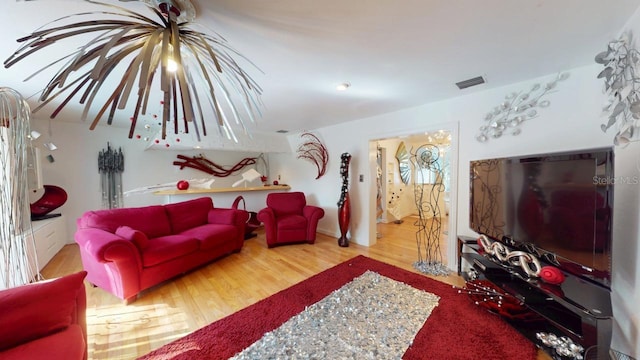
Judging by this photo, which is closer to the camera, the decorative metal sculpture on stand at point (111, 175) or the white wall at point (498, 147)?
the white wall at point (498, 147)

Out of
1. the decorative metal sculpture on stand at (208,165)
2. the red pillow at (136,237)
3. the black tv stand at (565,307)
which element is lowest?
the black tv stand at (565,307)

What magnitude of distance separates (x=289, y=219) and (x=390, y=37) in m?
2.86

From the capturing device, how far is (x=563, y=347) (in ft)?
4.45

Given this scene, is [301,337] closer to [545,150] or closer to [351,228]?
[351,228]

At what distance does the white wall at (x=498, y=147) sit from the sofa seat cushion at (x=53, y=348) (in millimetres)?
2921

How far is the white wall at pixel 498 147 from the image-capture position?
1342 millimetres

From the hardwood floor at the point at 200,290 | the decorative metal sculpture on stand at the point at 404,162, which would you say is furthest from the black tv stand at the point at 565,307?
the decorative metal sculpture on stand at the point at 404,162

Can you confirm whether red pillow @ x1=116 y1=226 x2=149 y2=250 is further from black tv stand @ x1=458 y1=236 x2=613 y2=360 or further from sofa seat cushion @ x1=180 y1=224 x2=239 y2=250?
black tv stand @ x1=458 y1=236 x2=613 y2=360

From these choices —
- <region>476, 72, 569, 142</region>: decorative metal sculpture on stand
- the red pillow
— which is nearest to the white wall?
<region>476, 72, 569, 142</region>: decorative metal sculpture on stand

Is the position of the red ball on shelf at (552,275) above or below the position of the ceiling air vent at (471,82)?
below

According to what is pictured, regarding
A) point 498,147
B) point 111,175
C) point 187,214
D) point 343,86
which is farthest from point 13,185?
point 498,147

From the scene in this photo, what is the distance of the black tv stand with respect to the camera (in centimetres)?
116

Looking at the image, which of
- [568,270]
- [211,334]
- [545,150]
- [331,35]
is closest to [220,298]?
[211,334]

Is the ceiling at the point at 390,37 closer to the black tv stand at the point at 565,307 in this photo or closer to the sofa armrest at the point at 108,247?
the sofa armrest at the point at 108,247
